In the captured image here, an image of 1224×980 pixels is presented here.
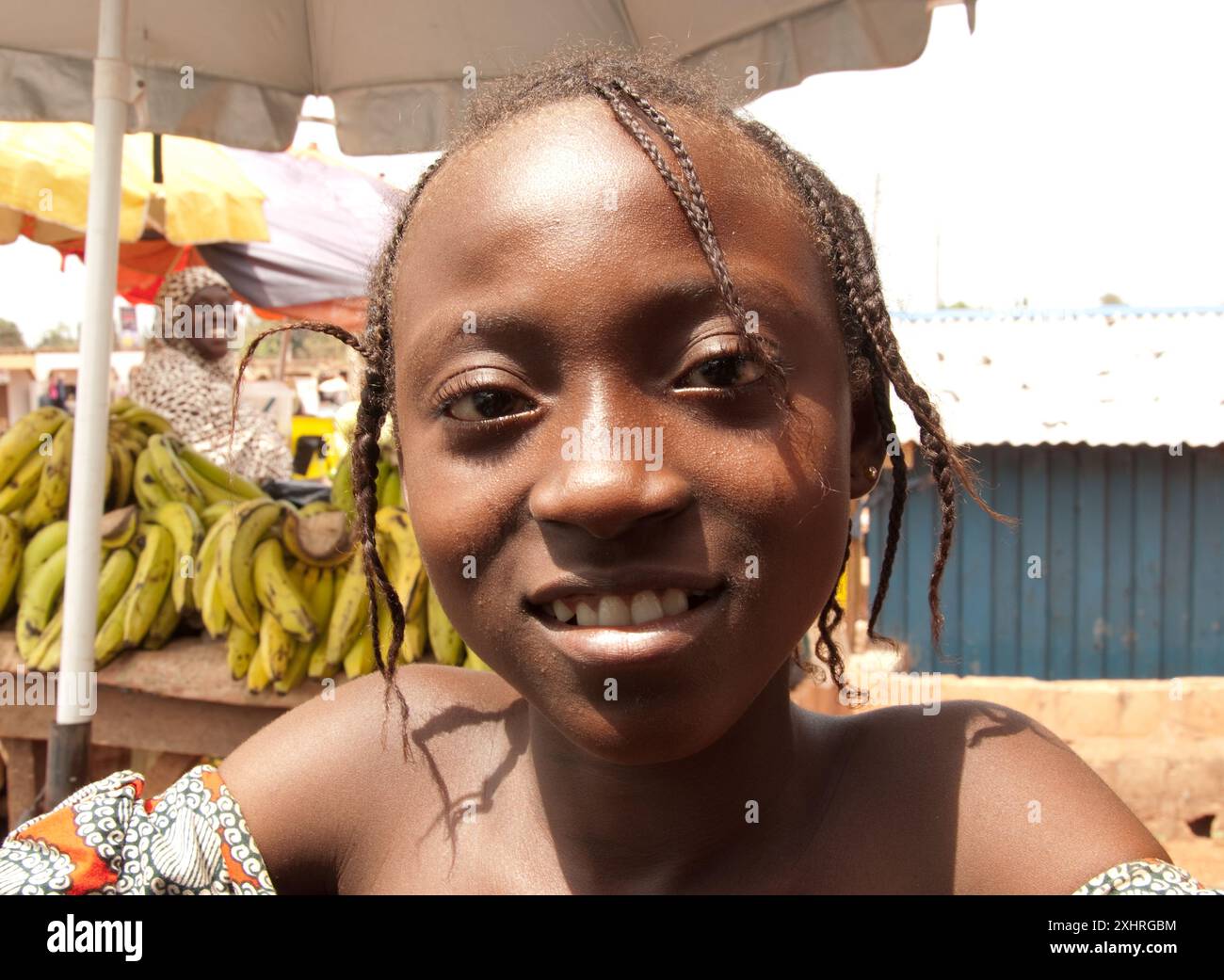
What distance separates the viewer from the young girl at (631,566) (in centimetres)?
93

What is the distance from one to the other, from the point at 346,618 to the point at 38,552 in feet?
3.61

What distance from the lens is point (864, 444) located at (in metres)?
1.18

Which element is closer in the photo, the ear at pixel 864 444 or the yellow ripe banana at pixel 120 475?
the ear at pixel 864 444

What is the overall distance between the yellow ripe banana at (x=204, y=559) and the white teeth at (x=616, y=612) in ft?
7.60

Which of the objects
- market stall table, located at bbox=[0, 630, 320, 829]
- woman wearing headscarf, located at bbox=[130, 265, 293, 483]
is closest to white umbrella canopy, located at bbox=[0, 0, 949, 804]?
market stall table, located at bbox=[0, 630, 320, 829]

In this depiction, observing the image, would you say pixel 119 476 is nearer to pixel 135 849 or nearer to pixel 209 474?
pixel 209 474

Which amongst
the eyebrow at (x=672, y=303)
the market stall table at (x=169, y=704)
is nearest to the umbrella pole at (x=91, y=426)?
the market stall table at (x=169, y=704)

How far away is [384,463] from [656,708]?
7.46 ft

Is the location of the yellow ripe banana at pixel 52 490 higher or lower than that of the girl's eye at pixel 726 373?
lower

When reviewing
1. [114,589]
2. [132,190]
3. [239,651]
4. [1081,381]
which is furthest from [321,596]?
[1081,381]

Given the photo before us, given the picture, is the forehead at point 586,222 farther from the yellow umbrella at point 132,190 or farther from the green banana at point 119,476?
the yellow umbrella at point 132,190

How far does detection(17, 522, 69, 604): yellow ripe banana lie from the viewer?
312 centimetres

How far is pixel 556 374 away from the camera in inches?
37.4
